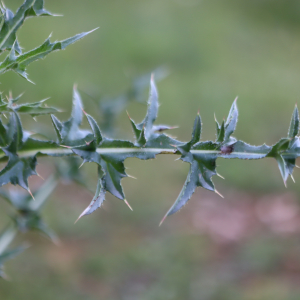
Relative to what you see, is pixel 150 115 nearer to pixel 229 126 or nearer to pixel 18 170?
pixel 229 126

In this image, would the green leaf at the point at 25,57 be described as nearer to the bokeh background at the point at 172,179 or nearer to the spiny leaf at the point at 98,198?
the spiny leaf at the point at 98,198

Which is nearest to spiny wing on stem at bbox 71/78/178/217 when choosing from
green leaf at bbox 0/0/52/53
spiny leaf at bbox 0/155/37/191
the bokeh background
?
spiny leaf at bbox 0/155/37/191

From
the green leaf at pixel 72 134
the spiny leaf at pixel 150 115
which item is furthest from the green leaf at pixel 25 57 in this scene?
the spiny leaf at pixel 150 115

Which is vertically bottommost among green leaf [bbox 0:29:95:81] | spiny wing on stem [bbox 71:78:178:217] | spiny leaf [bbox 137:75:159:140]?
spiny wing on stem [bbox 71:78:178:217]

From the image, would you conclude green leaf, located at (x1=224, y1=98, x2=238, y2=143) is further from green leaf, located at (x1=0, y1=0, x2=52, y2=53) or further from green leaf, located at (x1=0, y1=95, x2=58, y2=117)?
green leaf, located at (x1=0, y1=0, x2=52, y2=53)

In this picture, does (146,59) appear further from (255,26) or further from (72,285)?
(72,285)

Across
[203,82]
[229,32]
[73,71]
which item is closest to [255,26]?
[229,32]
